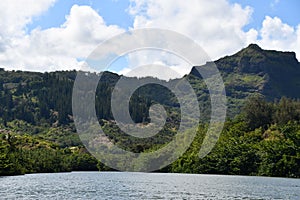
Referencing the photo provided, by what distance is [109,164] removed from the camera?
197 m

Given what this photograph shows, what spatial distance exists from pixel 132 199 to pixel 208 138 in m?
123

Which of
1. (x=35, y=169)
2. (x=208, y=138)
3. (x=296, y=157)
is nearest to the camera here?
(x=296, y=157)

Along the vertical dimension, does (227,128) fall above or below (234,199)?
above

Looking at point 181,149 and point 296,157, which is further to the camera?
point 181,149

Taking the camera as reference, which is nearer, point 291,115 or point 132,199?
point 132,199

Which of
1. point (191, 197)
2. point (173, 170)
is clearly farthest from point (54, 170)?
point (191, 197)

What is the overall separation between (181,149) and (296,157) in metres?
59.1

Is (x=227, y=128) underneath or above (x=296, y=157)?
above

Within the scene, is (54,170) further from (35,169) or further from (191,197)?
(191,197)

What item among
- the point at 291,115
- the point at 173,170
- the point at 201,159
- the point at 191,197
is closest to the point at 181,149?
the point at 173,170

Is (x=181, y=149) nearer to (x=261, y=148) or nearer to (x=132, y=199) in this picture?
(x=261, y=148)

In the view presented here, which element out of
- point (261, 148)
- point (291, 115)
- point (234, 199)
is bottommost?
point (234, 199)

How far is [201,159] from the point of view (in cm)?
15925

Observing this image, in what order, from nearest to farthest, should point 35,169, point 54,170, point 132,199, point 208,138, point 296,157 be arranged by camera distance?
1. point 132,199
2. point 296,157
3. point 35,169
4. point 54,170
5. point 208,138
